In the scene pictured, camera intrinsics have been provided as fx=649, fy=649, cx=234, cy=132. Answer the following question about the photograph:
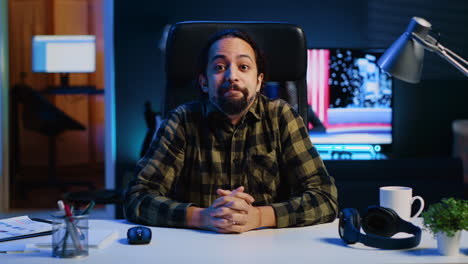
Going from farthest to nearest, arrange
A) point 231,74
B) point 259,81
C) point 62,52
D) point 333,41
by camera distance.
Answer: point 62,52 < point 333,41 < point 259,81 < point 231,74

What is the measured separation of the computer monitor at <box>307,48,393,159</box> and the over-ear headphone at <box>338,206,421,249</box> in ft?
10.2

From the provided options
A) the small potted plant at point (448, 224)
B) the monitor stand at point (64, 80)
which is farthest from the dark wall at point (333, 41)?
the small potted plant at point (448, 224)

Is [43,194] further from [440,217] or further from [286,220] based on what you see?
[440,217]

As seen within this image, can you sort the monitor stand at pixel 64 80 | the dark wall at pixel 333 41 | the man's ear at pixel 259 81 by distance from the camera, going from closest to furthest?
the man's ear at pixel 259 81 → the dark wall at pixel 333 41 → the monitor stand at pixel 64 80

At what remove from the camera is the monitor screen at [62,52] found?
636 cm

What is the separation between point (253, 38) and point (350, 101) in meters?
2.67

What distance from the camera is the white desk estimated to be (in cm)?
122

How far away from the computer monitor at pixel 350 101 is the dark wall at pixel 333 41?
360mm

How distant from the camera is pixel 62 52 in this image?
6426 mm

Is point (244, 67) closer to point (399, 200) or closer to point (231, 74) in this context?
point (231, 74)

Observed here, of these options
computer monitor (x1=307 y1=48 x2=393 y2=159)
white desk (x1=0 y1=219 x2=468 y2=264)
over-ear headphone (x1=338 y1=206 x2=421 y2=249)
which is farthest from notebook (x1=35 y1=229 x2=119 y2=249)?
computer monitor (x1=307 y1=48 x2=393 y2=159)

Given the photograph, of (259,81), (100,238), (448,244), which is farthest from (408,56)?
(100,238)

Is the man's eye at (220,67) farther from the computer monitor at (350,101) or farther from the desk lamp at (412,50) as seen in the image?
the computer monitor at (350,101)

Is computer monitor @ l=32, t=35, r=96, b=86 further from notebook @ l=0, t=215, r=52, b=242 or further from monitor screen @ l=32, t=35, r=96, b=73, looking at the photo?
notebook @ l=0, t=215, r=52, b=242
